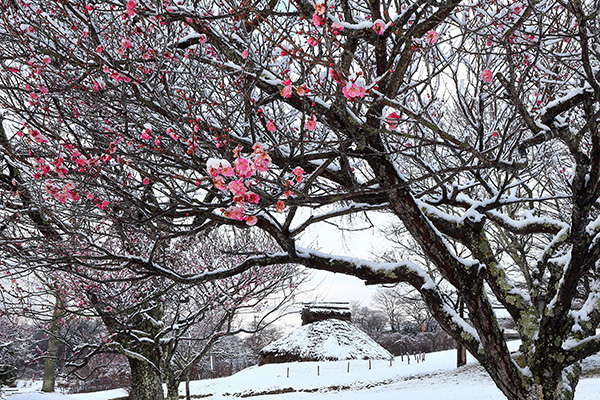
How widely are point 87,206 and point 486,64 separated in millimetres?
4262

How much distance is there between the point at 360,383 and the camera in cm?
2008

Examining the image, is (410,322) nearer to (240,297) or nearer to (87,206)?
(240,297)

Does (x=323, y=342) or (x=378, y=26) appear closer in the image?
(x=378, y=26)

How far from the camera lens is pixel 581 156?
3594 millimetres

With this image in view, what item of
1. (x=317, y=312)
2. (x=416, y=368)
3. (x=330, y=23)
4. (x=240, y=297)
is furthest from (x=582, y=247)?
(x=317, y=312)

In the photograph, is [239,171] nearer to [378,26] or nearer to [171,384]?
[378,26]

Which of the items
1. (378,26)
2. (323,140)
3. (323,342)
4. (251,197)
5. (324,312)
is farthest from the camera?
(324,312)

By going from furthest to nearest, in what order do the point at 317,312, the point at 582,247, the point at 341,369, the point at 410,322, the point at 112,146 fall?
1. the point at 410,322
2. the point at 317,312
3. the point at 341,369
4. the point at 582,247
5. the point at 112,146

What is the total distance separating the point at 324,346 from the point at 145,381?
816 inches

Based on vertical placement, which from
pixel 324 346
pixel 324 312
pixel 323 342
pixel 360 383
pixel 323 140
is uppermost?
pixel 323 140

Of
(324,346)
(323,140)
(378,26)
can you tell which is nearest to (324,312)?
(324,346)

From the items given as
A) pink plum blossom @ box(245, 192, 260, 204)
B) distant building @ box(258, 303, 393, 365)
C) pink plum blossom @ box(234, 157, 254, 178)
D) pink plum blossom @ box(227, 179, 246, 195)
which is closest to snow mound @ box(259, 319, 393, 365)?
distant building @ box(258, 303, 393, 365)

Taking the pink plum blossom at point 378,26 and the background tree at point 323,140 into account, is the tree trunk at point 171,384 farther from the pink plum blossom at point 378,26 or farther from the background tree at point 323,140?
the pink plum blossom at point 378,26

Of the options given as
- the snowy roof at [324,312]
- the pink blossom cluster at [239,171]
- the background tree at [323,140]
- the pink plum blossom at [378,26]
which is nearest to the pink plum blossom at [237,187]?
the pink blossom cluster at [239,171]
